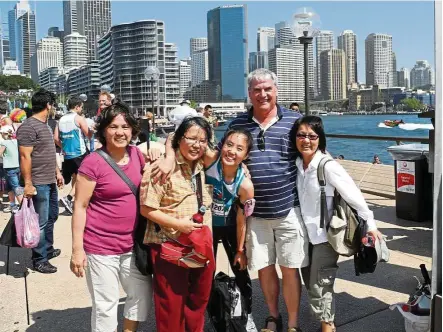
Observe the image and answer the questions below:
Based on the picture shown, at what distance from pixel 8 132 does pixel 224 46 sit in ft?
619

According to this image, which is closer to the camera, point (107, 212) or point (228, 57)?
point (107, 212)

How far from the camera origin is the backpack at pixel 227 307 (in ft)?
9.80

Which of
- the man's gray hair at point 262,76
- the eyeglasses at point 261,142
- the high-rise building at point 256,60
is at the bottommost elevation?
the eyeglasses at point 261,142

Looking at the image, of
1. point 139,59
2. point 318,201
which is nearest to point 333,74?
point 139,59

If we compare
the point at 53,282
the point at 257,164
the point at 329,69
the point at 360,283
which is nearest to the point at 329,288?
the point at 257,164

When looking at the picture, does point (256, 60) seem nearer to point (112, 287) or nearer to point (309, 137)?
point (309, 137)

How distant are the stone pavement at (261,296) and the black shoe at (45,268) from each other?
64 millimetres

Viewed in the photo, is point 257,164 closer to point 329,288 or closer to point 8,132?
point 329,288

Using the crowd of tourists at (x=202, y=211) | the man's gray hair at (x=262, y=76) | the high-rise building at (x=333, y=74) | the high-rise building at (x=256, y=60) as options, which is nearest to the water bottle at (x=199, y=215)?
the crowd of tourists at (x=202, y=211)

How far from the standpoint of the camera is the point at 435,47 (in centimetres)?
248

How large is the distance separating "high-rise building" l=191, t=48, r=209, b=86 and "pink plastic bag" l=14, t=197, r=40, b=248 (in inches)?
6583

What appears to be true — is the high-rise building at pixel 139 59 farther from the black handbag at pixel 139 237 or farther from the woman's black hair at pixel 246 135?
the black handbag at pixel 139 237

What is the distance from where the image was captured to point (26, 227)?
4273 millimetres

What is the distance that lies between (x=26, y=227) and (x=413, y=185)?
4695mm
